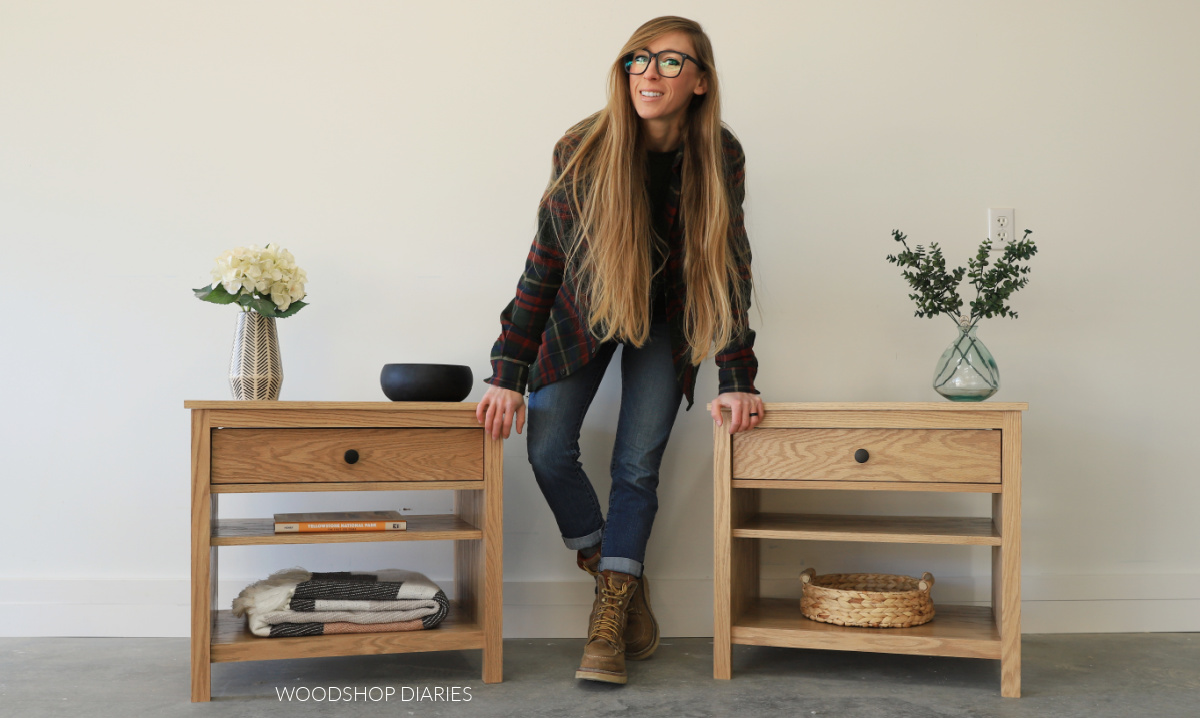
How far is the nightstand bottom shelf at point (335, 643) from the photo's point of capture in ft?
4.90

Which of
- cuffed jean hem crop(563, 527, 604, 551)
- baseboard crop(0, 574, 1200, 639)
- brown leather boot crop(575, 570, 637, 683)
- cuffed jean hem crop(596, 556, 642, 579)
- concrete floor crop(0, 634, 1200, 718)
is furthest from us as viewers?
baseboard crop(0, 574, 1200, 639)

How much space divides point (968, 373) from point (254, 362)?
1396mm

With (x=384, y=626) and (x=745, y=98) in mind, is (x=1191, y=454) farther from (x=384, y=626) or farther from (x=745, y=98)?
(x=384, y=626)

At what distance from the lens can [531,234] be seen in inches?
79.5

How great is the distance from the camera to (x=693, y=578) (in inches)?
79.0

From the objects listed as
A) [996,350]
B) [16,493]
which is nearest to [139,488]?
[16,493]

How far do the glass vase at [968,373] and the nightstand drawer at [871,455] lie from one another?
0.46 feet

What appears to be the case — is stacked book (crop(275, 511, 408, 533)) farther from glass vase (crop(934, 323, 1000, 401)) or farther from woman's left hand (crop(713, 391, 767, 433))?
glass vase (crop(934, 323, 1000, 401))

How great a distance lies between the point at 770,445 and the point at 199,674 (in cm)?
111

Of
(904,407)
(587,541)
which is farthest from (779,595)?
(904,407)

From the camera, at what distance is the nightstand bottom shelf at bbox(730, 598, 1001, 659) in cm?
156

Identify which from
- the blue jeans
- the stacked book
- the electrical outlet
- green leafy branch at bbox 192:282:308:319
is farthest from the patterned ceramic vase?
the electrical outlet

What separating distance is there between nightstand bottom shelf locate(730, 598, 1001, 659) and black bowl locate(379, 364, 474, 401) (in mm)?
733

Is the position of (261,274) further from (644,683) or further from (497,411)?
(644,683)
